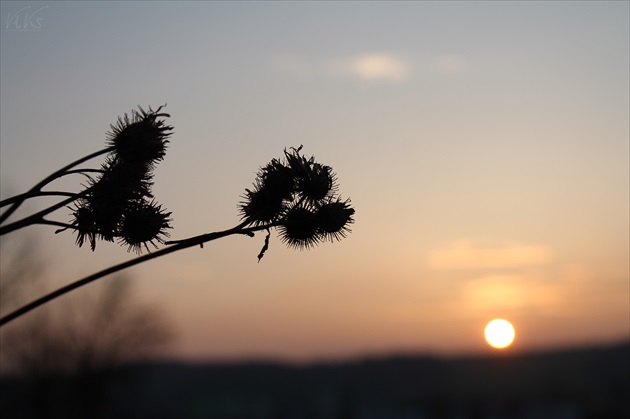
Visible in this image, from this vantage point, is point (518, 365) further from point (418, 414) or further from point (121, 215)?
point (121, 215)

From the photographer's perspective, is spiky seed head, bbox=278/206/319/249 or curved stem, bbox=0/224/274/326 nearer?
curved stem, bbox=0/224/274/326

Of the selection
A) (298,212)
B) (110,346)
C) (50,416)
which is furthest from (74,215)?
(110,346)

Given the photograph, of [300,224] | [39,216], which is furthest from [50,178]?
[300,224]

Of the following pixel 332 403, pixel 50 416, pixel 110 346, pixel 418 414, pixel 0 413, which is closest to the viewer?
pixel 0 413

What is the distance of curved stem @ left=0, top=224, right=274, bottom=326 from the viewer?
581 cm

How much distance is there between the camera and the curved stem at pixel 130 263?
5.81 m

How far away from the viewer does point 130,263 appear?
20.7 feet

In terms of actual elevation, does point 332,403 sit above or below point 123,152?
above

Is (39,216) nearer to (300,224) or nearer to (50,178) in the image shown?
(50,178)

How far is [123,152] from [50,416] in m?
78.9

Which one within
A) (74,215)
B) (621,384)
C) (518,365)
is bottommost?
(74,215)

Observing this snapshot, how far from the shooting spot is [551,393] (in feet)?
342

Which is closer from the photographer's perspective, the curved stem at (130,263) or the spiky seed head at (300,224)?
the curved stem at (130,263)

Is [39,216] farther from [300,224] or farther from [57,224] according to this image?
[300,224]
